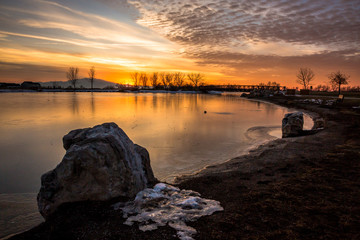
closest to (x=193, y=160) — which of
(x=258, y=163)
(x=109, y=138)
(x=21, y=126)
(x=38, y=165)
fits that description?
(x=258, y=163)

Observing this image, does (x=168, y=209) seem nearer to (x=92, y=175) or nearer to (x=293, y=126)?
(x=92, y=175)

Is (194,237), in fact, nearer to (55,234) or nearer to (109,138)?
(55,234)

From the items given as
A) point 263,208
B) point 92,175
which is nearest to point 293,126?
point 263,208

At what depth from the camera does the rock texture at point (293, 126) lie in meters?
13.4

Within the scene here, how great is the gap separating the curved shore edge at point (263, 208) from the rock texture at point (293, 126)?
5.87 metres

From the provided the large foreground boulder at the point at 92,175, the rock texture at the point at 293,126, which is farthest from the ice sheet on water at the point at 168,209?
the rock texture at the point at 293,126

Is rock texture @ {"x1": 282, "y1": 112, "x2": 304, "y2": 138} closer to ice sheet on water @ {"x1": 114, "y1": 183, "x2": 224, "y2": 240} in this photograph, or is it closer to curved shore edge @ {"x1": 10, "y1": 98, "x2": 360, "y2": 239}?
curved shore edge @ {"x1": 10, "y1": 98, "x2": 360, "y2": 239}

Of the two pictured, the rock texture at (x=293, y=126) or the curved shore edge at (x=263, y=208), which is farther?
the rock texture at (x=293, y=126)

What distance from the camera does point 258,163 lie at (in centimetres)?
788

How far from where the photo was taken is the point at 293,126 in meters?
13.6

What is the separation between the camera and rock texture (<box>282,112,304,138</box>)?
13414 mm

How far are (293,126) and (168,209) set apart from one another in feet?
38.6

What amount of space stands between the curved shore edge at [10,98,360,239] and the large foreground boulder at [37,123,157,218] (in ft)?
0.88

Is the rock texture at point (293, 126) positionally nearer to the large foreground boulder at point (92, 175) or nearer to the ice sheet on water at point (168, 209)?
the ice sheet on water at point (168, 209)
